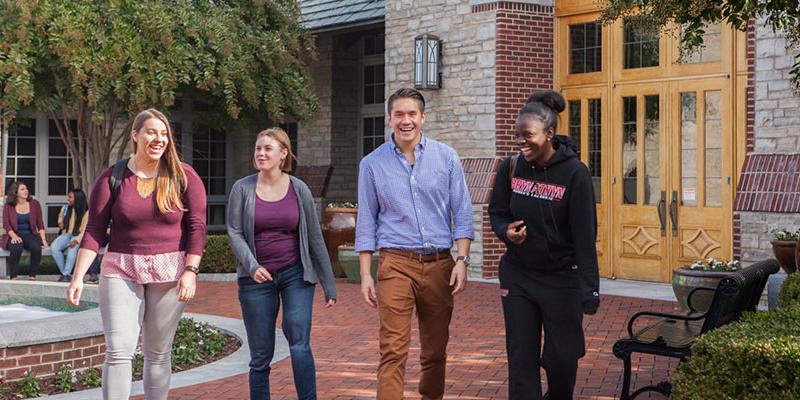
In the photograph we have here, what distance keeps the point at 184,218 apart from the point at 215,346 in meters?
3.60

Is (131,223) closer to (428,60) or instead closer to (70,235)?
(70,235)

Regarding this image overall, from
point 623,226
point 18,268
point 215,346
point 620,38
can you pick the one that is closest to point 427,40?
point 620,38

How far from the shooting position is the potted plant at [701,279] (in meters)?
10.5

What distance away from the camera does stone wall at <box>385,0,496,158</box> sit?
15.6 metres

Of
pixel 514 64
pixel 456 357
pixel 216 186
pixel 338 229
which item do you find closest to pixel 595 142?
pixel 514 64

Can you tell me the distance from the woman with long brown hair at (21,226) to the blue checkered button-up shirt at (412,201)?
36.3 feet

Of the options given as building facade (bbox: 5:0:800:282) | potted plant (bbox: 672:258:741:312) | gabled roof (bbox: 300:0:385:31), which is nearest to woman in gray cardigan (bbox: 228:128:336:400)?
potted plant (bbox: 672:258:741:312)

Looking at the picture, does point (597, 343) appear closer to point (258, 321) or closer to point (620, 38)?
point (258, 321)

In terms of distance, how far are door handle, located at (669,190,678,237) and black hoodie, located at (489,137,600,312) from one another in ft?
30.0

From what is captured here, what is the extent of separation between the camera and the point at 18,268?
1633 cm

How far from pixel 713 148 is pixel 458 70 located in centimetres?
391

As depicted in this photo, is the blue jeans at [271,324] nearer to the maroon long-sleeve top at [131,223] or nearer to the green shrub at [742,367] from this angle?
the maroon long-sleeve top at [131,223]

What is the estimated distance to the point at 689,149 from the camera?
14.1m

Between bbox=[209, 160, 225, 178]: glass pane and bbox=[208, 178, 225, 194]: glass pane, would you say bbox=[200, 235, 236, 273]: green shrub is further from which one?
bbox=[209, 160, 225, 178]: glass pane
